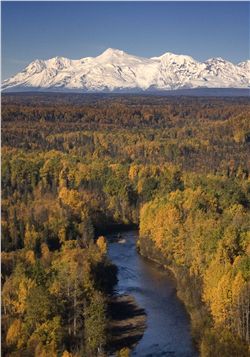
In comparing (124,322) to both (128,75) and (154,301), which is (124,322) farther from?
(128,75)

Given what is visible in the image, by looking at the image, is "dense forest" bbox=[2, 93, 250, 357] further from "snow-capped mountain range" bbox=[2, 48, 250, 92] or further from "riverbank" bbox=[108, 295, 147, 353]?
"snow-capped mountain range" bbox=[2, 48, 250, 92]

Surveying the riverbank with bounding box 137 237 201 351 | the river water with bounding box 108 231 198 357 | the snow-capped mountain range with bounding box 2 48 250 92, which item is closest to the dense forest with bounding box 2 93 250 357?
the riverbank with bounding box 137 237 201 351

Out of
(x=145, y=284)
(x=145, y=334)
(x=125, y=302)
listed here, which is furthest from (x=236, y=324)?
(x=145, y=284)

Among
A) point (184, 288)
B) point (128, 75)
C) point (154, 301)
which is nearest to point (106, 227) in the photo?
point (154, 301)

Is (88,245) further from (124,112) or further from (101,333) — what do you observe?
(124,112)

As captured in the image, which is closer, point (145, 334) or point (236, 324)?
point (236, 324)

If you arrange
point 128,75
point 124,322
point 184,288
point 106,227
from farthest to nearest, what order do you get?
point 128,75 → point 106,227 → point 184,288 → point 124,322
